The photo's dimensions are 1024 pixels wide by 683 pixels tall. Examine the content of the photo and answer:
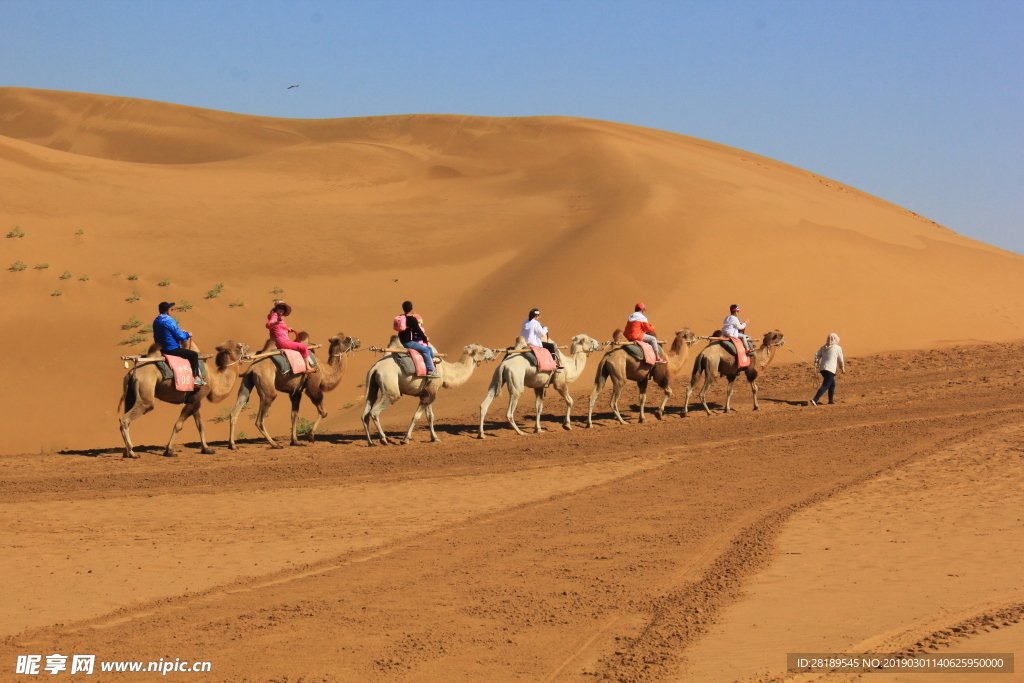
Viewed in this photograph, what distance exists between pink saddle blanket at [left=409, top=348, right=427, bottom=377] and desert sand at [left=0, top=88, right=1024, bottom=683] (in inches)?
56.9

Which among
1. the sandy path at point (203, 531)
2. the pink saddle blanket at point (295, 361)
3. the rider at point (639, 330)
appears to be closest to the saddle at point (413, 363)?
the pink saddle blanket at point (295, 361)

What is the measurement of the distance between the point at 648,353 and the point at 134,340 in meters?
14.4

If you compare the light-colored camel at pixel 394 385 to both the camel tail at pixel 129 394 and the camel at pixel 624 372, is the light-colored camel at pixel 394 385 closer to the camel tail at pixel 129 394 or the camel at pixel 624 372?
the camel at pixel 624 372

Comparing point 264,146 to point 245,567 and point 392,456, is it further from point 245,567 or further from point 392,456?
point 245,567

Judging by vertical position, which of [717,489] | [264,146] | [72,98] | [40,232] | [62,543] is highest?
[72,98]

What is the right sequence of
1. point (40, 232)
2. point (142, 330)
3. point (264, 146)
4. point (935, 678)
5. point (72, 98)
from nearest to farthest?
1. point (935, 678)
2. point (142, 330)
3. point (40, 232)
4. point (264, 146)
5. point (72, 98)

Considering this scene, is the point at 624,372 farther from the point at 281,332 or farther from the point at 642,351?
the point at 281,332

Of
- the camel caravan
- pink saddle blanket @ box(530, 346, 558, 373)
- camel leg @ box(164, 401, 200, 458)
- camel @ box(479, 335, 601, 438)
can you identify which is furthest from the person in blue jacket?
pink saddle blanket @ box(530, 346, 558, 373)

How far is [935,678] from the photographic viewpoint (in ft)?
21.2

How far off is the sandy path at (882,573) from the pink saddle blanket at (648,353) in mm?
6891

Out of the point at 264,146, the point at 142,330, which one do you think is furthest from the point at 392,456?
the point at 264,146

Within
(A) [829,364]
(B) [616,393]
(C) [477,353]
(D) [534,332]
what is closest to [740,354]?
(A) [829,364]

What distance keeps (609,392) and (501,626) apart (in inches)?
691

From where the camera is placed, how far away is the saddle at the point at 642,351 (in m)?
19.7
